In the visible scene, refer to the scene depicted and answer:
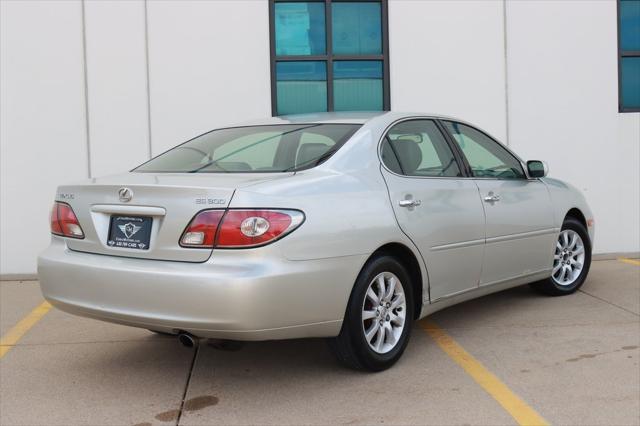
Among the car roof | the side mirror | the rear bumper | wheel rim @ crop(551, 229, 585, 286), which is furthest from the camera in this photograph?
wheel rim @ crop(551, 229, 585, 286)

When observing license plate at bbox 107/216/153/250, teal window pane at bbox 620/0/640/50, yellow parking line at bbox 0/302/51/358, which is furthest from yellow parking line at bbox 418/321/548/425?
teal window pane at bbox 620/0/640/50

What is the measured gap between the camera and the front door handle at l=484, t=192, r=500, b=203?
5008mm

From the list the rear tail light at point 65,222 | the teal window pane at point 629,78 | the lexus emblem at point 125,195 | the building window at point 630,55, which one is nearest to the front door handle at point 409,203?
the lexus emblem at point 125,195

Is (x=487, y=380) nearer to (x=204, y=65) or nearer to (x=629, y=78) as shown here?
(x=204, y=65)

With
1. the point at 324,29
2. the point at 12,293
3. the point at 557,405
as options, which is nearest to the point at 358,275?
the point at 557,405

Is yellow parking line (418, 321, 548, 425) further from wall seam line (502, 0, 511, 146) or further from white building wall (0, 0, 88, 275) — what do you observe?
white building wall (0, 0, 88, 275)

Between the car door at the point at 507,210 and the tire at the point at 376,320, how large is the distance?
99cm

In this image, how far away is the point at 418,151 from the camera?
4645mm

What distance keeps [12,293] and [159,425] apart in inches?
168

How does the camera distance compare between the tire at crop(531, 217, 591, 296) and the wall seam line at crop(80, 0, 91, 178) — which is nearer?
the tire at crop(531, 217, 591, 296)

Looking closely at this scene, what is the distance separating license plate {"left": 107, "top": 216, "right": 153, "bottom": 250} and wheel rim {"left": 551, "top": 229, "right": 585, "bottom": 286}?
374 centimetres

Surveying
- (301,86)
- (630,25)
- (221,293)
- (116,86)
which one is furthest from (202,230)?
(630,25)

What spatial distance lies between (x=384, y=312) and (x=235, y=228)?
1.18 m

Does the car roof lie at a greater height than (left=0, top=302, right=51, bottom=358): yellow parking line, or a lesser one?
greater
